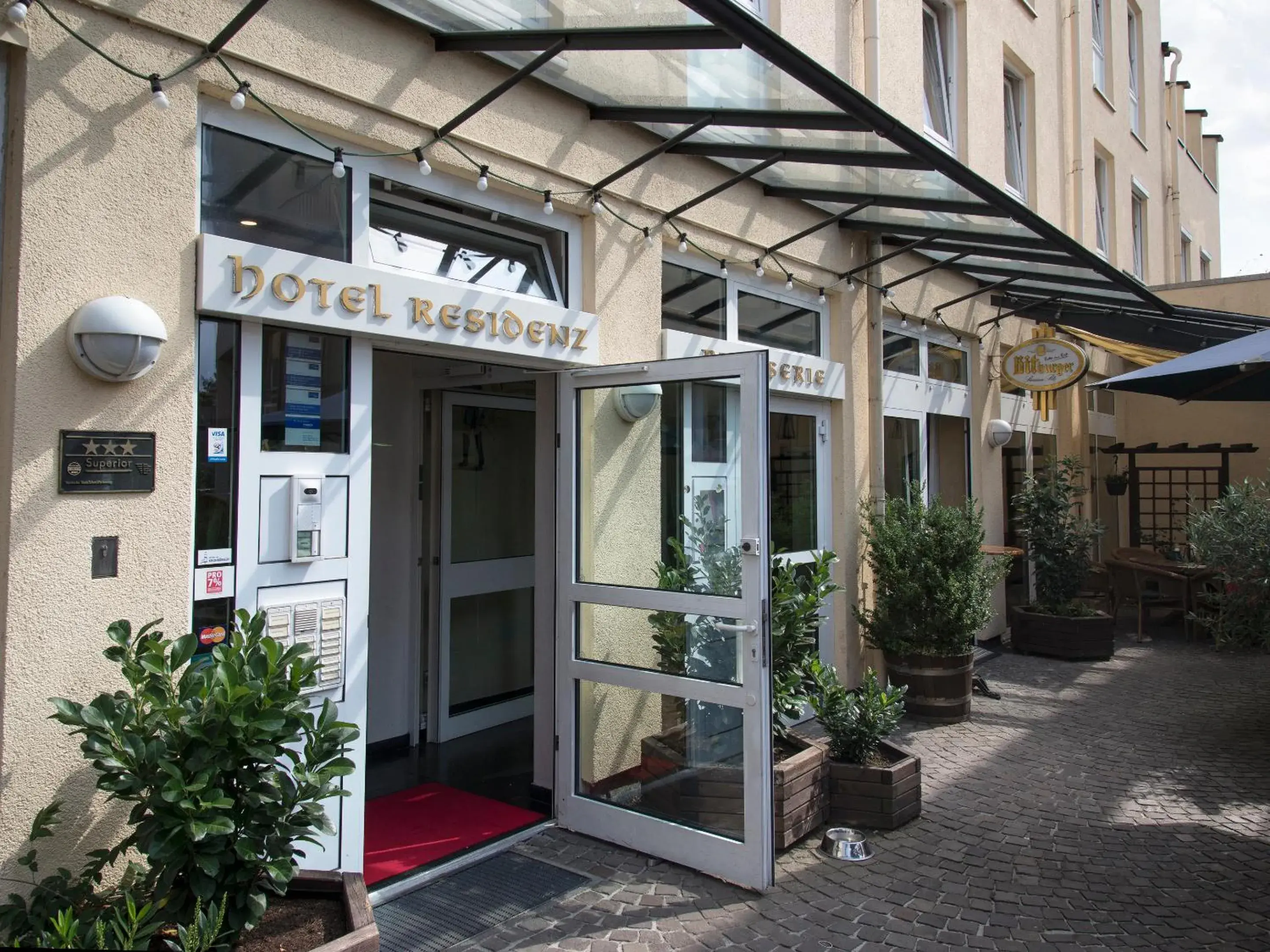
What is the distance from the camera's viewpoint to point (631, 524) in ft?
16.6

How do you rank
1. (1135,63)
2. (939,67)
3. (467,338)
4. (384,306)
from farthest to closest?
(1135,63), (939,67), (467,338), (384,306)

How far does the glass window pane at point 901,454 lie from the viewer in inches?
311

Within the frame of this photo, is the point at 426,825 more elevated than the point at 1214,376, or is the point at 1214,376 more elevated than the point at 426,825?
the point at 1214,376

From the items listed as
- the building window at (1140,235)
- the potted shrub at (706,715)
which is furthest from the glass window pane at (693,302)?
the building window at (1140,235)

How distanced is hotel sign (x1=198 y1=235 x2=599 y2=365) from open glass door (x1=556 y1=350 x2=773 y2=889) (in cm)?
33

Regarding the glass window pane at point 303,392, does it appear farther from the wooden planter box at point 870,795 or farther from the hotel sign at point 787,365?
the wooden planter box at point 870,795

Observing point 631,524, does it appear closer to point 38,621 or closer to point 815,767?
point 815,767

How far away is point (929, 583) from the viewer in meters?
6.60

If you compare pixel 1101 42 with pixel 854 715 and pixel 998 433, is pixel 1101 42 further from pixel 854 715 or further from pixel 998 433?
pixel 854 715

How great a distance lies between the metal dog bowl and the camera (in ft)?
14.3

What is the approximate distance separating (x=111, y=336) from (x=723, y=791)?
304 cm

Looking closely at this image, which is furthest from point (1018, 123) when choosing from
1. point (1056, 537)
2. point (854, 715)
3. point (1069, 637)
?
point (854, 715)

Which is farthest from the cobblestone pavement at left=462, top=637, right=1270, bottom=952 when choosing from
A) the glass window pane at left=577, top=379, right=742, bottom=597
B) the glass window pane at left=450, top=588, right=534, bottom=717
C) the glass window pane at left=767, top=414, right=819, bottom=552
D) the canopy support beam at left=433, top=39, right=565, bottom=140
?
the canopy support beam at left=433, top=39, right=565, bottom=140

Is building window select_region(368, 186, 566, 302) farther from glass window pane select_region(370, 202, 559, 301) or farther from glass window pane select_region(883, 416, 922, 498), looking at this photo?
glass window pane select_region(883, 416, 922, 498)
